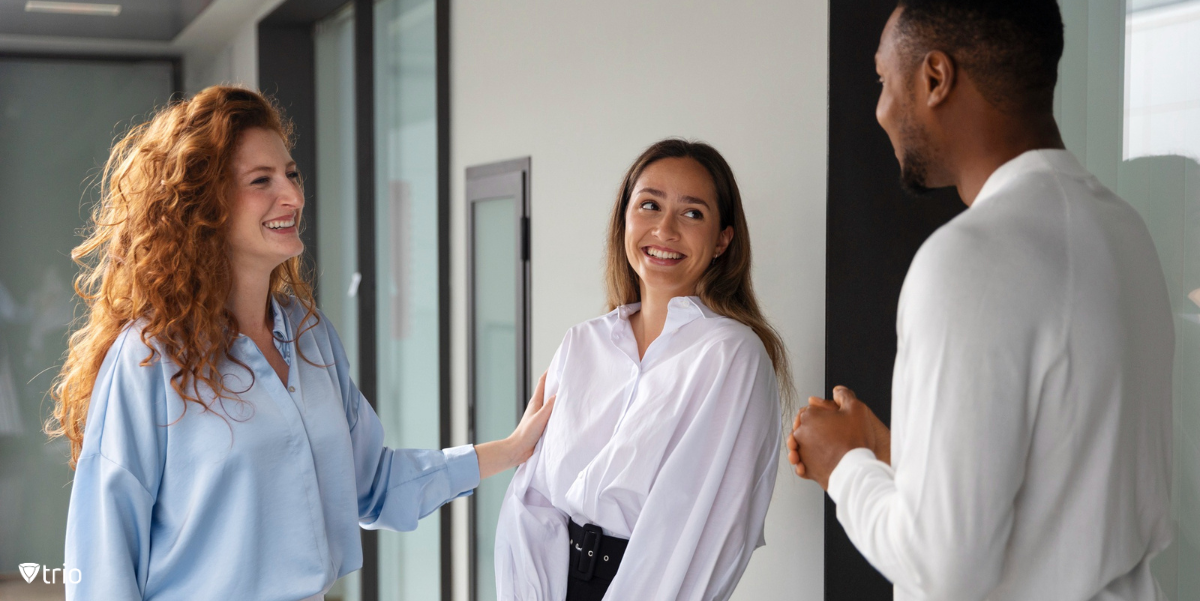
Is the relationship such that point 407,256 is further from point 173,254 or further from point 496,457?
point 173,254

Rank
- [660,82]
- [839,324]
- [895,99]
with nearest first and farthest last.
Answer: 1. [895,99]
2. [839,324]
3. [660,82]

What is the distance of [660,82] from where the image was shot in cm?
218

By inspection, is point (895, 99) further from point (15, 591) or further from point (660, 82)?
point (15, 591)

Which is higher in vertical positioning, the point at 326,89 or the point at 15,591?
the point at 326,89

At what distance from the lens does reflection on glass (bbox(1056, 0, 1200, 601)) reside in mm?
1307

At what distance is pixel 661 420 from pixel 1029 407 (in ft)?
2.45

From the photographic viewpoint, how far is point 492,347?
309cm

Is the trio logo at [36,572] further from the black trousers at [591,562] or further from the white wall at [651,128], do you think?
the black trousers at [591,562]

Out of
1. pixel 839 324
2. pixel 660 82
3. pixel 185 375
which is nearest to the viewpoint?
pixel 185 375

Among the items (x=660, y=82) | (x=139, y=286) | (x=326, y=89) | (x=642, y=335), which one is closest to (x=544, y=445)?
(x=642, y=335)

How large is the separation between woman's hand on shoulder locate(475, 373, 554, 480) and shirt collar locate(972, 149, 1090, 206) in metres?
1.11

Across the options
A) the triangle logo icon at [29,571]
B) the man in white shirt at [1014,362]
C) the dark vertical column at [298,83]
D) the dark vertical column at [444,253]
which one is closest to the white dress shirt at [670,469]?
the man in white shirt at [1014,362]

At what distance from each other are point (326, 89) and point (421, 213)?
134 cm

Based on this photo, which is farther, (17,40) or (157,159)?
(17,40)
